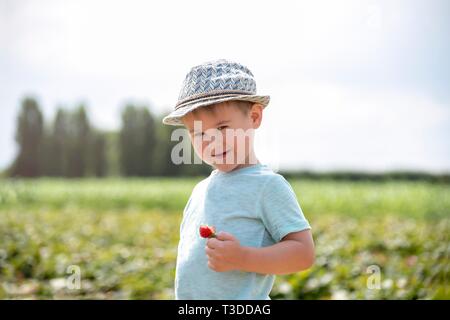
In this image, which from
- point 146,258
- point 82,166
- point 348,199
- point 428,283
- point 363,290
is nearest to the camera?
point 363,290

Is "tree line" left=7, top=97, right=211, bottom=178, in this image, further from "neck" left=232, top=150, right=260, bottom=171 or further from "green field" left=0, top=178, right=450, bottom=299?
"neck" left=232, top=150, right=260, bottom=171

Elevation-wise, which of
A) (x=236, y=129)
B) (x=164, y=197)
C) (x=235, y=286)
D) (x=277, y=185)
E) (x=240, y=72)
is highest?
(x=240, y=72)

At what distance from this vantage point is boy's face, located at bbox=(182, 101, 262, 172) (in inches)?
58.9

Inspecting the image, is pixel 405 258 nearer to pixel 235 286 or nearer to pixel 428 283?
pixel 428 283

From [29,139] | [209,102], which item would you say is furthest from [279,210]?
[29,139]

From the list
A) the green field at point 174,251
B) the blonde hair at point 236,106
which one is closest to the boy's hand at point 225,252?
the blonde hair at point 236,106

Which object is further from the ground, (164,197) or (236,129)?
(236,129)

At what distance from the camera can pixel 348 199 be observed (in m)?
8.73

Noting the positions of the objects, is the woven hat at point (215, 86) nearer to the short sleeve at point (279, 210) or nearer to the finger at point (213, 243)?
the short sleeve at point (279, 210)

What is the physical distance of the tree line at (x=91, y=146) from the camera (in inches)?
457

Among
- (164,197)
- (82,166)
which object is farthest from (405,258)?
(82,166)

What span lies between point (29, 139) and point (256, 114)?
11111mm

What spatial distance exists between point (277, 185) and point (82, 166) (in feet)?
39.9

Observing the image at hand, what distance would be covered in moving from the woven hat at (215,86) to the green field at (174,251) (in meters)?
1.92
